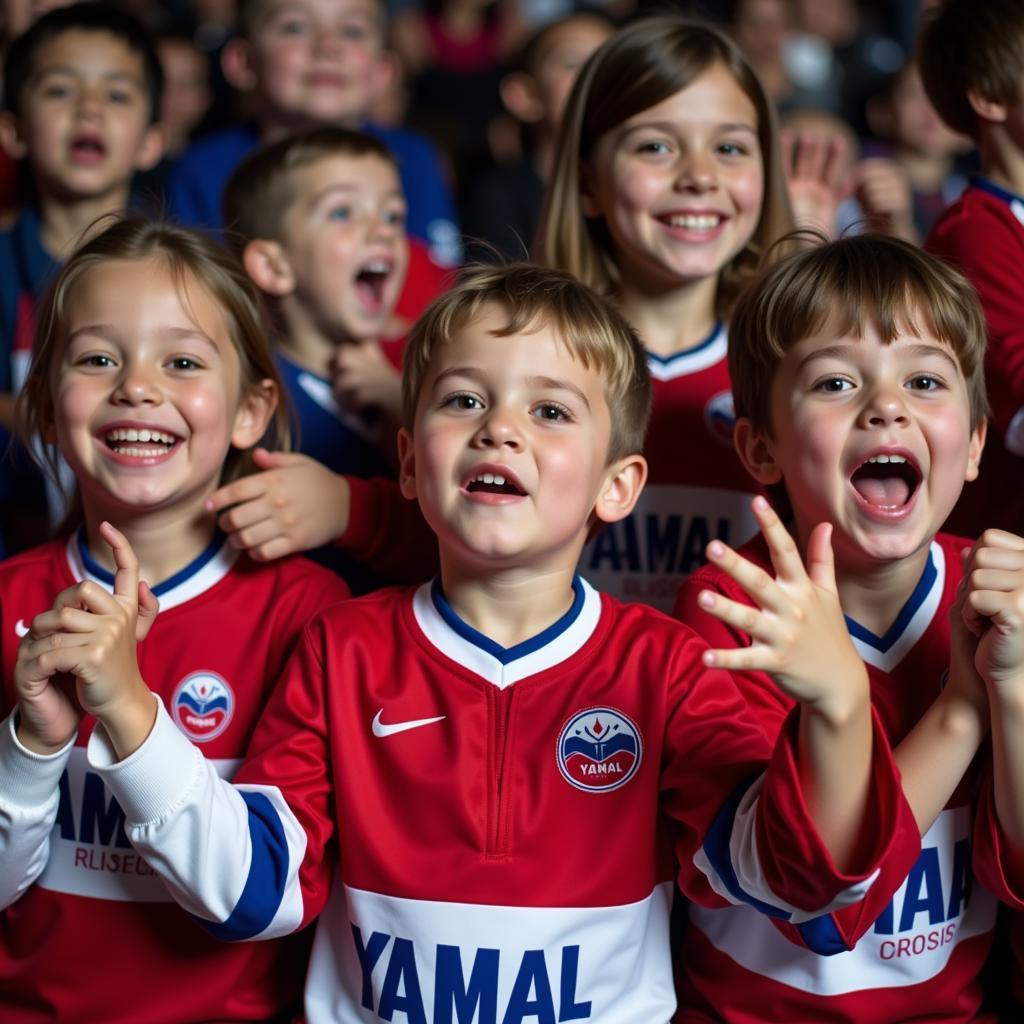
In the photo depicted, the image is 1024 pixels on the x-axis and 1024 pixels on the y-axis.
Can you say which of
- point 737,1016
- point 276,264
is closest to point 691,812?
point 737,1016

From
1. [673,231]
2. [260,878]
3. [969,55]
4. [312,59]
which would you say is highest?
[969,55]

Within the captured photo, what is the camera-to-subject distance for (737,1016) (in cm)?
146

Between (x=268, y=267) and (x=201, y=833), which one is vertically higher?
(x=268, y=267)

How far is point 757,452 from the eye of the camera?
1594mm

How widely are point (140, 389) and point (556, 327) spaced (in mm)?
473

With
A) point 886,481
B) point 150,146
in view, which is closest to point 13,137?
point 150,146

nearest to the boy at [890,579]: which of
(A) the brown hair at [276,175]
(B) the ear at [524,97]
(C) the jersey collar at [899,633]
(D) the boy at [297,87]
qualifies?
(C) the jersey collar at [899,633]

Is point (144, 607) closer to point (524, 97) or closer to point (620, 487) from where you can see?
point (620, 487)

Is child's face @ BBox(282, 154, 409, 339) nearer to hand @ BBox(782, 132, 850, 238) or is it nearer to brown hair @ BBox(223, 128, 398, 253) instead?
brown hair @ BBox(223, 128, 398, 253)

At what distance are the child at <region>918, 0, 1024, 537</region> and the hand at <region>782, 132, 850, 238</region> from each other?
0.31m

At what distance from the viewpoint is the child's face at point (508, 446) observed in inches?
54.2

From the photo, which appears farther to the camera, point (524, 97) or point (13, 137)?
point (524, 97)

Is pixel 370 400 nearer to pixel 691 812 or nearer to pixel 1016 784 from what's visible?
pixel 691 812

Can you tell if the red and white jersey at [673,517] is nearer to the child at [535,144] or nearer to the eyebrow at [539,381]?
the eyebrow at [539,381]
